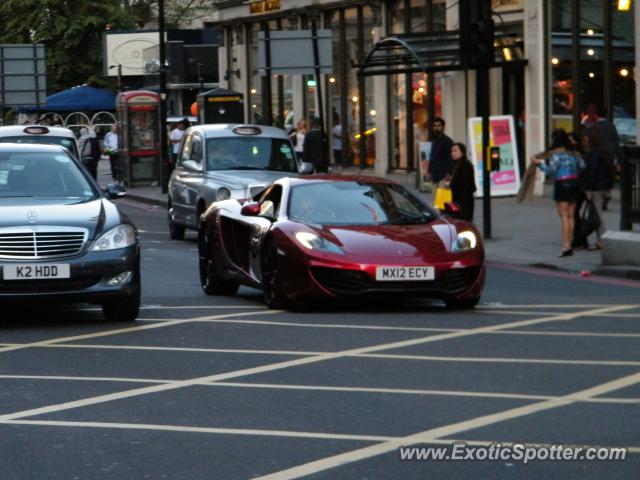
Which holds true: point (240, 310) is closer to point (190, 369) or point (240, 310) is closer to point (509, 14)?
point (190, 369)

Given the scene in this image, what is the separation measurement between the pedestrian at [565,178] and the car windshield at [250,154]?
5296 mm

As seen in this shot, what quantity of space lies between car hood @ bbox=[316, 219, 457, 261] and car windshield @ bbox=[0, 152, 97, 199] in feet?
7.22

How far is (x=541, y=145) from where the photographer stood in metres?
32.3

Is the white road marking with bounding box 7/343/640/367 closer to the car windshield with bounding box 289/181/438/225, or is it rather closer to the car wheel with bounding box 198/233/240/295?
the car windshield with bounding box 289/181/438/225

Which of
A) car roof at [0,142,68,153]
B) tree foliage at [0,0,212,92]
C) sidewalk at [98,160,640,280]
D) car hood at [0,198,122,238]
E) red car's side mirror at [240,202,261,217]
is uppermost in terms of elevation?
tree foliage at [0,0,212,92]

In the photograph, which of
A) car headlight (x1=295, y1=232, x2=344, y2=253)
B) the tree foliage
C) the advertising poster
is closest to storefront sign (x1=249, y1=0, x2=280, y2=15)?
the advertising poster

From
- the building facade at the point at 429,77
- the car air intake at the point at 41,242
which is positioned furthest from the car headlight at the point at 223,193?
A: the car air intake at the point at 41,242

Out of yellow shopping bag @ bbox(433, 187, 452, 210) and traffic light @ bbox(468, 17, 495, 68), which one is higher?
traffic light @ bbox(468, 17, 495, 68)

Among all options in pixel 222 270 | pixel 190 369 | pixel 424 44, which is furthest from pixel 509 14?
pixel 190 369

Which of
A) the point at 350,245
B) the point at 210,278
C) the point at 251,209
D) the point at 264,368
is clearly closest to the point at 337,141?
the point at 210,278

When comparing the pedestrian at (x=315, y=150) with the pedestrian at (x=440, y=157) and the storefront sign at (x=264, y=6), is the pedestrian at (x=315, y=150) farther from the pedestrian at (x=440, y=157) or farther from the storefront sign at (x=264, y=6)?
the storefront sign at (x=264, y=6)

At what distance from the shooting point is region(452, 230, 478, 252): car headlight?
13.9 m

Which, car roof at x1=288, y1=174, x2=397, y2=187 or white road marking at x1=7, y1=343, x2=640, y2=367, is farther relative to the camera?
car roof at x1=288, y1=174, x2=397, y2=187

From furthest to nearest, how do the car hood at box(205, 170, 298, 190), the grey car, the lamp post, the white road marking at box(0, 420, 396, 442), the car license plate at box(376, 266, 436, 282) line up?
1. the lamp post
2. the grey car
3. the car hood at box(205, 170, 298, 190)
4. the car license plate at box(376, 266, 436, 282)
5. the white road marking at box(0, 420, 396, 442)
